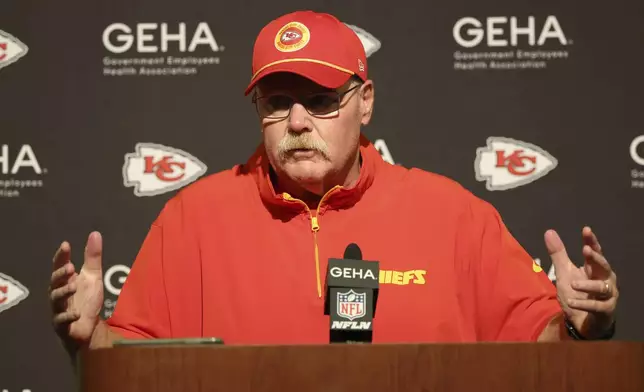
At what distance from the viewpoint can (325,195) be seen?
231 cm

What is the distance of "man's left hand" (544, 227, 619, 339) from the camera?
1.78 meters

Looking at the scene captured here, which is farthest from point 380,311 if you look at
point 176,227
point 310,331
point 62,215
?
point 62,215

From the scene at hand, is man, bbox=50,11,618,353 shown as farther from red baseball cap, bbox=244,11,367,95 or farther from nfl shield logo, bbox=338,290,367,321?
nfl shield logo, bbox=338,290,367,321

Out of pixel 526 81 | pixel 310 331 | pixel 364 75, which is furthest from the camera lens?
pixel 526 81

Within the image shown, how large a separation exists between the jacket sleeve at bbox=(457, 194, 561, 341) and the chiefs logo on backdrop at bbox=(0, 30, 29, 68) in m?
1.55

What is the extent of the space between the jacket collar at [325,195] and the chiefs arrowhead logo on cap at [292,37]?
11.7 inches

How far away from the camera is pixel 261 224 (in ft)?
7.70

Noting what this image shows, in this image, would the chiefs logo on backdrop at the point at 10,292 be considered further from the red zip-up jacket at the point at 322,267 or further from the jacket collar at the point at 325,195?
the jacket collar at the point at 325,195

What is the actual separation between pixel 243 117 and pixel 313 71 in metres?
0.86

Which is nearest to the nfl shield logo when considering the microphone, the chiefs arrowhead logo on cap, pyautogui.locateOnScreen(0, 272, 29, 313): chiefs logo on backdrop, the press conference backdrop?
the microphone

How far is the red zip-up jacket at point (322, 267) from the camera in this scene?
224 centimetres

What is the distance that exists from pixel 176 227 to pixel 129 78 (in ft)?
2.74

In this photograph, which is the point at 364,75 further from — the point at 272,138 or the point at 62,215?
the point at 62,215

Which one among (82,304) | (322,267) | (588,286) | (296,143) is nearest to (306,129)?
(296,143)
